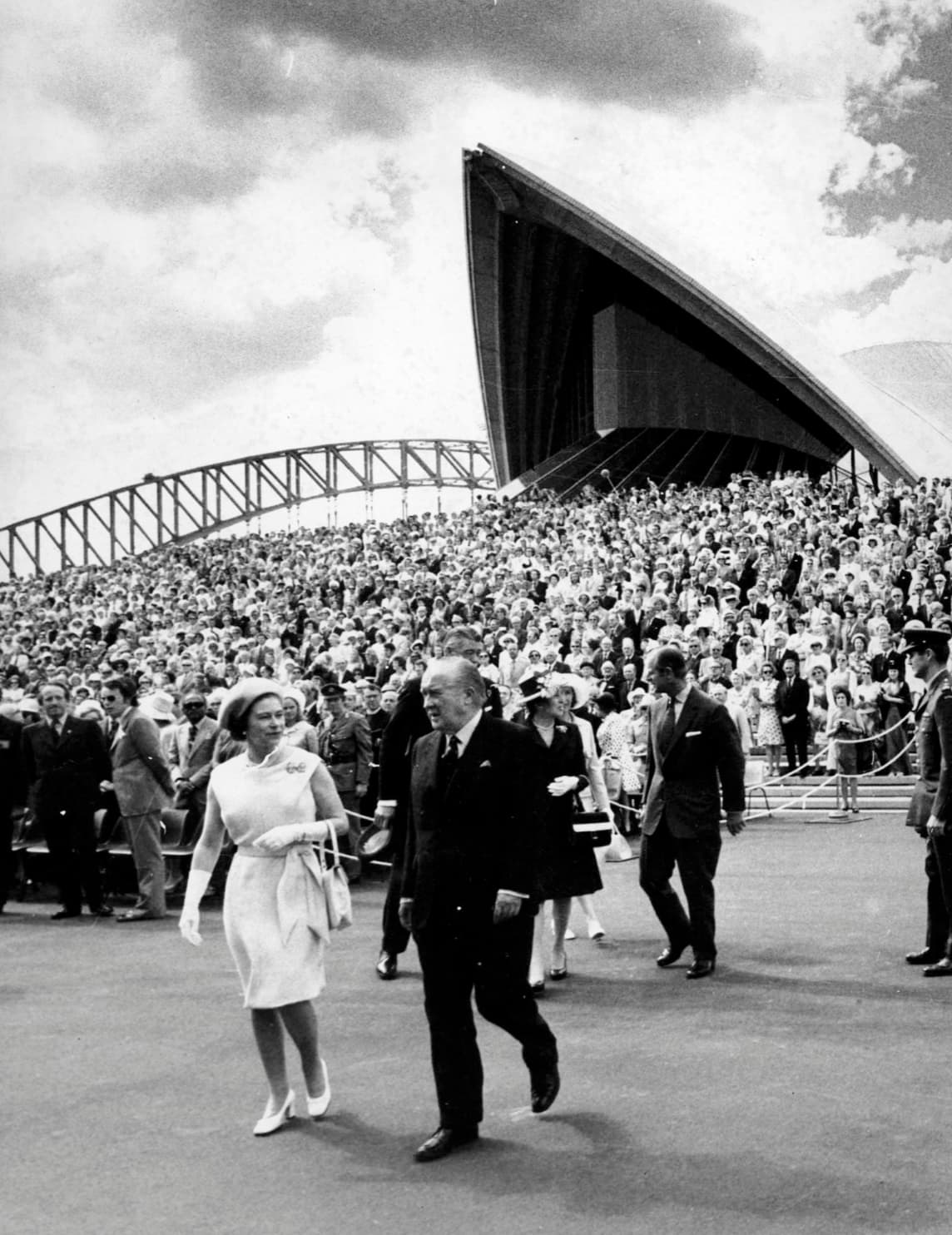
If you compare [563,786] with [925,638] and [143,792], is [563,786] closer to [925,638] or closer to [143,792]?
[925,638]

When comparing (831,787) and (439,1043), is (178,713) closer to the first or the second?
(831,787)

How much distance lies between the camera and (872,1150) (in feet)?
13.5

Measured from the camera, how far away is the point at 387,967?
279 inches

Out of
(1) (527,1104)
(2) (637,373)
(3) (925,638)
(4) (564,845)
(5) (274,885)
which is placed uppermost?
(2) (637,373)

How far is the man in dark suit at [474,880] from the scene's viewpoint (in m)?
4.48

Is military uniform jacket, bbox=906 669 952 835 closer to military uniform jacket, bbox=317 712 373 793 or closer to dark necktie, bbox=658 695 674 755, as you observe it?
dark necktie, bbox=658 695 674 755

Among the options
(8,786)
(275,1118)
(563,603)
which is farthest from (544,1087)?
(563,603)

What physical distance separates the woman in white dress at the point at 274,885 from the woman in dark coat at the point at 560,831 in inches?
81.2

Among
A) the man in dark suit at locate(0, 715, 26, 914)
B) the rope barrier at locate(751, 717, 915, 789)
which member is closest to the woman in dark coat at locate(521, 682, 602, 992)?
the man in dark suit at locate(0, 715, 26, 914)

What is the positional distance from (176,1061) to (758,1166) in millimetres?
2483

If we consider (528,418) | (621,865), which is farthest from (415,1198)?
(528,418)

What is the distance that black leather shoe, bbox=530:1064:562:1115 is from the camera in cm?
459

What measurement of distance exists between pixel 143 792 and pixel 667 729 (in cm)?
415

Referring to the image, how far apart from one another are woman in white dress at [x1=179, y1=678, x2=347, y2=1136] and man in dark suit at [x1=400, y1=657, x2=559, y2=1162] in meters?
0.37
